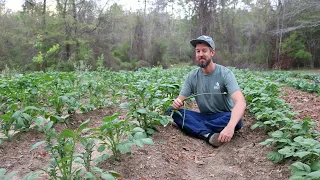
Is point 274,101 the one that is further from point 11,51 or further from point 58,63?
point 11,51

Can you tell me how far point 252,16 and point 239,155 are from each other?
27884 mm

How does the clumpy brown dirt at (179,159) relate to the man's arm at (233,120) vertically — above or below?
below

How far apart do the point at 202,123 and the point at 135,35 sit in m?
29.3

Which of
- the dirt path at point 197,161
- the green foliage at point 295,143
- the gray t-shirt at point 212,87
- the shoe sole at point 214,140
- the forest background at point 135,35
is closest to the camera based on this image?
the green foliage at point 295,143

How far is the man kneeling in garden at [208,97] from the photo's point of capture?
3.00 meters

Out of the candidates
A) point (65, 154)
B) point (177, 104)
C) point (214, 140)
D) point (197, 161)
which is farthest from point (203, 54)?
point (65, 154)

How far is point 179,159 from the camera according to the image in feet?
8.16

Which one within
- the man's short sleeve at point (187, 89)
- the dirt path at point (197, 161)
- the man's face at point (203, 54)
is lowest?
the dirt path at point (197, 161)

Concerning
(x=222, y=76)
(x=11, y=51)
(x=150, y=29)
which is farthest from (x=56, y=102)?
(x=150, y=29)

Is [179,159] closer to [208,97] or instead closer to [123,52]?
[208,97]

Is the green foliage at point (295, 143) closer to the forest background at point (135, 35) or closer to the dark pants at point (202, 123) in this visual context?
the dark pants at point (202, 123)

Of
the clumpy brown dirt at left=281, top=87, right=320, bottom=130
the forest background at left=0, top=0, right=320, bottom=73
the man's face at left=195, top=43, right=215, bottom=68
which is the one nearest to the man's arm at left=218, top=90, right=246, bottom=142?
the man's face at left=195, top=43, right=215, bottom=68

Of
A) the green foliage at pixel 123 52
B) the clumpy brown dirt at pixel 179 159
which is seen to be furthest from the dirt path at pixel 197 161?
the green foliage at pixel 123 52

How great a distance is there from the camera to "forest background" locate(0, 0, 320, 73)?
21.6 meters
